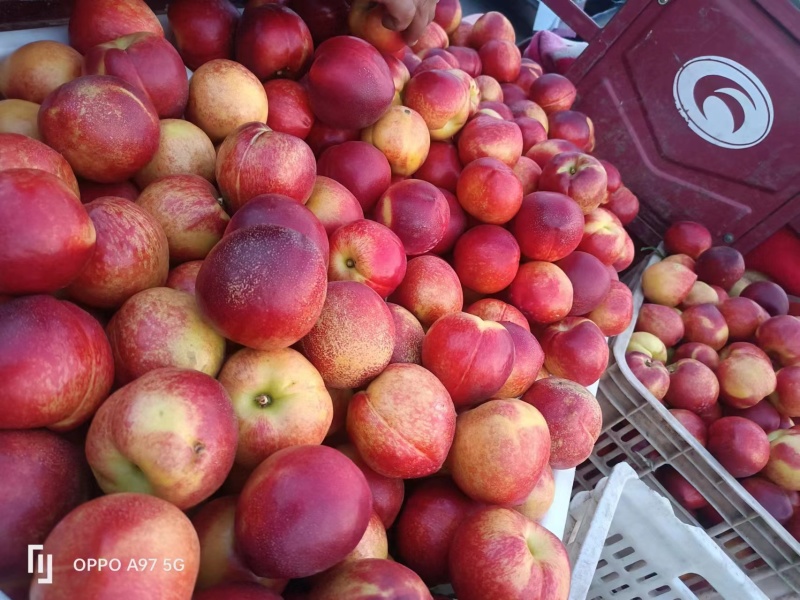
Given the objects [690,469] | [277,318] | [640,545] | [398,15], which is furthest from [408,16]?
[690,469]

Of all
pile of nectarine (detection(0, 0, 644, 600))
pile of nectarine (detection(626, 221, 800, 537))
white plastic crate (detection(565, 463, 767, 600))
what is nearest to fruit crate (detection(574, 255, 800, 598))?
pile of nectarine (detection(626, 221, 800, 537))

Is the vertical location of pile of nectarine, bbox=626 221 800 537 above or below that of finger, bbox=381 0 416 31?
below

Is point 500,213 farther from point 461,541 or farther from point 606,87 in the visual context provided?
point 606,87

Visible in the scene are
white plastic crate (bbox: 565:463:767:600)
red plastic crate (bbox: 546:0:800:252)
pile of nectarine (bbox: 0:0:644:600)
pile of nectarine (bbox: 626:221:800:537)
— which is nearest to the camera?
pile of nectarine (bbox: 0:0:644:600)

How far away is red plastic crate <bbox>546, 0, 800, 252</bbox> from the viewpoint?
227cm

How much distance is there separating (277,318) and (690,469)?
4.99 feet

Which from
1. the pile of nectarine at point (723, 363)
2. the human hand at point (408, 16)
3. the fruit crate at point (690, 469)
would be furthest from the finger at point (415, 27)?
the pile of nectarine at point (723, 363)

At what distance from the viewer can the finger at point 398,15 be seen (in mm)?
1571

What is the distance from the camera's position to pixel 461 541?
0.97m

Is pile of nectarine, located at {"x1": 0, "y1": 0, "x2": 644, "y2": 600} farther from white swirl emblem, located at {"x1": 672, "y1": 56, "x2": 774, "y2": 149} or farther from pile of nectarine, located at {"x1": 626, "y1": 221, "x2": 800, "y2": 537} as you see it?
white swirl emblem, located at {"x1": 672, "y1": 56, "x2": 774, "y2": 149}

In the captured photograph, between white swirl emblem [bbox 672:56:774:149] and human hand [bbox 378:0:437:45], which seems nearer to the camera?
human hand [bbox 378:0:437:45]

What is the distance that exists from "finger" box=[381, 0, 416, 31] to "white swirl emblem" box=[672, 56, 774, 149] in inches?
60.6

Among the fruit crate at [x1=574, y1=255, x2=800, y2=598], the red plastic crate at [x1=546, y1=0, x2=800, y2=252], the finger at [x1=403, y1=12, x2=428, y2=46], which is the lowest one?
the fruit crate at [x1=574, y1=255, x2=800, y2=598]

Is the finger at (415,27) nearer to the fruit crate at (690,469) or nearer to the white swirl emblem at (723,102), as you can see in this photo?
the fruit crate at (690,469)
